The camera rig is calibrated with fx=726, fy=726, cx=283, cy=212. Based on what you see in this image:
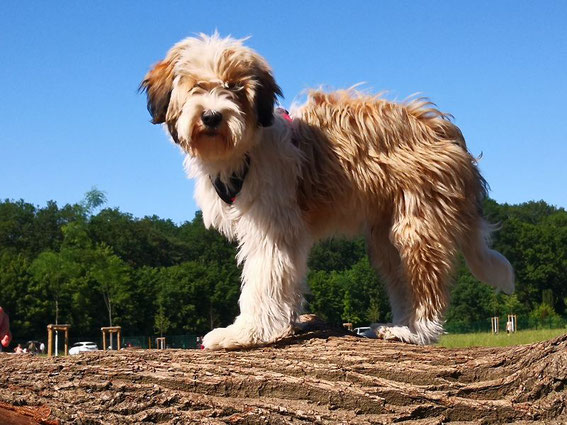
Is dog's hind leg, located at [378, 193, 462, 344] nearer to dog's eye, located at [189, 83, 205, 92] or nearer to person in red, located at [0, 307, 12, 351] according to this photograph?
dog's eye, located at [189, 83, 205, 92]

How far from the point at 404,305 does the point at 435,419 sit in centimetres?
174

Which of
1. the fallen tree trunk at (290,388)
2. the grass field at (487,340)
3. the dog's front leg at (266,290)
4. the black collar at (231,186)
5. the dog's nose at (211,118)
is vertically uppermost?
the dog's nose at (211,118)

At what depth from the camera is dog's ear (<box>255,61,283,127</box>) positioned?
519cm

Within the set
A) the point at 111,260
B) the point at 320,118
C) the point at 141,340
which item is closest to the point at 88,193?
the point at 111,260

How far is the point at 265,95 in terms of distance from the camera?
17.1 feet

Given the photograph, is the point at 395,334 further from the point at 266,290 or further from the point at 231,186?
the point at 231,186

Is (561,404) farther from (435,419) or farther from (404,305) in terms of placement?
(404,305)

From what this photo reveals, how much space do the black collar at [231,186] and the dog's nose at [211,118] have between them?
592 mm

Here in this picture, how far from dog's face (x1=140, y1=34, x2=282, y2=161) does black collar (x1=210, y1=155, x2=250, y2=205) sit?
0.29 m

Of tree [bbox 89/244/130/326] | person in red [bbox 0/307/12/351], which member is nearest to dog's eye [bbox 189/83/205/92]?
person in red [bbox 0/307/12/351]

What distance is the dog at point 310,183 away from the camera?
16.7 ft

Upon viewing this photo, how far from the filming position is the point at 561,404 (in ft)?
13.8

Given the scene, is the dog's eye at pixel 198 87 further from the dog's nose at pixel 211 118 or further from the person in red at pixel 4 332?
the person in red at pixel 4 332

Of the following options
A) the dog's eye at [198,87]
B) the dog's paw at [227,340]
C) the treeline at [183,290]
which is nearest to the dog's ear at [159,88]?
the dog's eye at [198,87]
